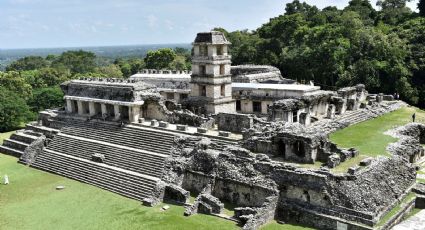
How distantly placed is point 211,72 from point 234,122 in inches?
255

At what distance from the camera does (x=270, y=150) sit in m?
24.6

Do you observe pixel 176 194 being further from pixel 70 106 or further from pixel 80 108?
pixel 70 106

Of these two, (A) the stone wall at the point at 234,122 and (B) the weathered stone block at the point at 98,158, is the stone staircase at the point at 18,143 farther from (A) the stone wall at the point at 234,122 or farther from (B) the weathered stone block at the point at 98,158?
(A) the stone wall at the point at 234,122

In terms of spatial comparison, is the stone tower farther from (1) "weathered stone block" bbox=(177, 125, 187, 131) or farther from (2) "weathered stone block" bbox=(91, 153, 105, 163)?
(2) "weathered stone block" bbox=(91, 153, 105, 163)

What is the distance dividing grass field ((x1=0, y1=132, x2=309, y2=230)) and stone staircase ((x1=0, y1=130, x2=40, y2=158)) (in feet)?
22.7

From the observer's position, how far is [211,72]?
33656 millimetres

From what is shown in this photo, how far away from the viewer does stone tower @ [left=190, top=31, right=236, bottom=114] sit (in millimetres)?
33531

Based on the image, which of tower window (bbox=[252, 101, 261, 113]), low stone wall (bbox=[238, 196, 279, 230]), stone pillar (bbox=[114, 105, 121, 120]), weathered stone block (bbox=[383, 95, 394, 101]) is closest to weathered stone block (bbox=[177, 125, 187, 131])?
stone pillar (bbox=[114, 105, 121, 120])

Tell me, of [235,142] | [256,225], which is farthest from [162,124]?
[256,225]

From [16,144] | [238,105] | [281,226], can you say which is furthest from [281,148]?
[16,144]

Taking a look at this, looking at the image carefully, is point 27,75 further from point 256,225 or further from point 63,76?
point 256,225

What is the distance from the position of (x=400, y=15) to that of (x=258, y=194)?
60.8 m

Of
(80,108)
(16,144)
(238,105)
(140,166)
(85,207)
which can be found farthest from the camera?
(238,105)

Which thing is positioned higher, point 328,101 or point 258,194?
point 328,101
